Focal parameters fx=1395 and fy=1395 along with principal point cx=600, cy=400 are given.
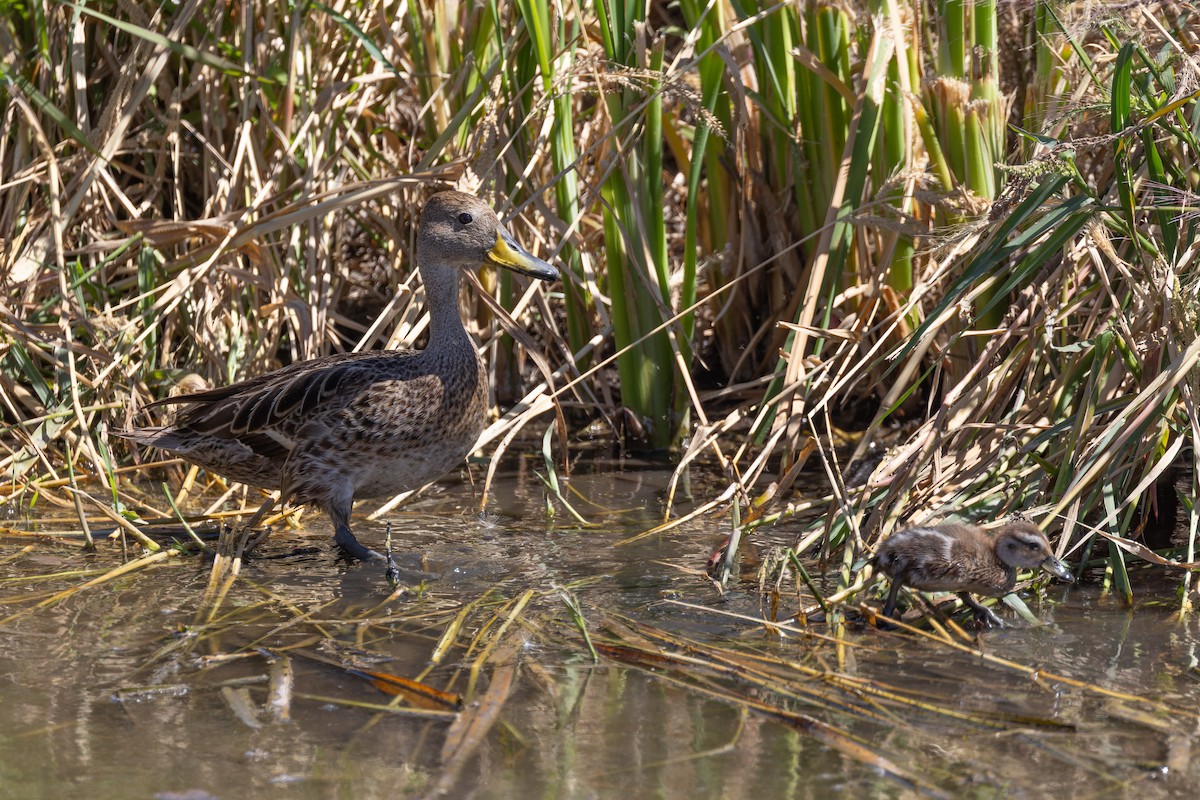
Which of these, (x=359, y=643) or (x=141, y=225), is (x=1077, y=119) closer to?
(x=359, y=643)

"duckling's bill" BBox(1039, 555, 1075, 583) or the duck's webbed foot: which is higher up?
"duckling's bill" BBox(1039, 555, 1075, 583)

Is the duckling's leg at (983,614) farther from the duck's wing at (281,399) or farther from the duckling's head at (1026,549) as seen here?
the duck's wing at (281,399)

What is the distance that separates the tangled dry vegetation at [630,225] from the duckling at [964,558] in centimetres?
40

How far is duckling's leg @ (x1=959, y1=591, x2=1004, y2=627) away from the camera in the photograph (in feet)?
13.4

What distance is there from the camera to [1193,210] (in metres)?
3.95

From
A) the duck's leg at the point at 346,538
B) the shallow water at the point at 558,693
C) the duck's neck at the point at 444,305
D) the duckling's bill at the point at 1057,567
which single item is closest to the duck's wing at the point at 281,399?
the duck's neck at the point at 444,305

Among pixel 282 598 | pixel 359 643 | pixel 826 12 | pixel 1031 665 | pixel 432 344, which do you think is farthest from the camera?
pixel 826 12

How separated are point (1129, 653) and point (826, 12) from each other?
9.92 feet

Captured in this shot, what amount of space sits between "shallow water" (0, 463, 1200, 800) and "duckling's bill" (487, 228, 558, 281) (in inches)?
43.7

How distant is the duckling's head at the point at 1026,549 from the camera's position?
3953 millimetres

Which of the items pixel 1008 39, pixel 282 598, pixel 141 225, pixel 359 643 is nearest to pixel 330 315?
pixel 141 225

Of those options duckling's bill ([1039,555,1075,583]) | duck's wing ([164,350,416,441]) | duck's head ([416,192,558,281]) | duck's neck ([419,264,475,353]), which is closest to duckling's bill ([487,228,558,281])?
duck's head ([416,192,558,281])

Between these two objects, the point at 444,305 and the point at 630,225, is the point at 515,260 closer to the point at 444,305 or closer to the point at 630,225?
the point at 444,305

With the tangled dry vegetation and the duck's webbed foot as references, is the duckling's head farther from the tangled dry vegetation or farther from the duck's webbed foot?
the duck's webbed foot
